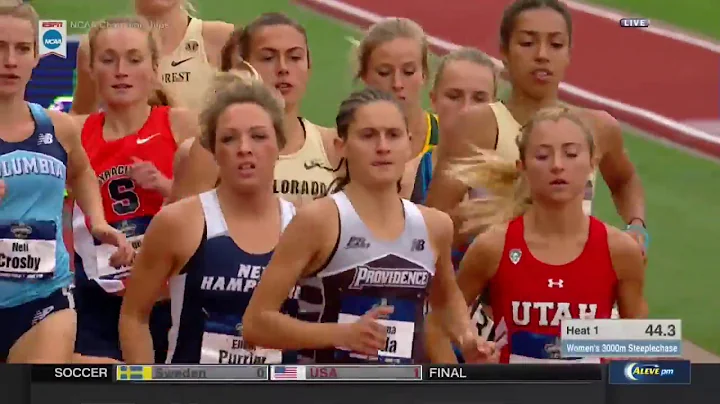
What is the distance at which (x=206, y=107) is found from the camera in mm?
2729

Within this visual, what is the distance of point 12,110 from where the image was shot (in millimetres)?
2674

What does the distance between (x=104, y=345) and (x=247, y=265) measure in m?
0.38

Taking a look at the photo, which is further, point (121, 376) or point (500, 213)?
Result: point (500, 213)

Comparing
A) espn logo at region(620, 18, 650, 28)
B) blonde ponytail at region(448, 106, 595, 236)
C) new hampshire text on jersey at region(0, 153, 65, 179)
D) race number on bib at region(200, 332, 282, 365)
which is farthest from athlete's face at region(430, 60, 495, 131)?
new hampshire text on jersey at region(0, 153, 65, 179)

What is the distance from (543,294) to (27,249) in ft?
2.62

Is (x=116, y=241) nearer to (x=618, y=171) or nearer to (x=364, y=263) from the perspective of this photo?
(x=364, y=263)

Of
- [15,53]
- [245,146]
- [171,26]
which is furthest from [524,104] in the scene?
[15,53]

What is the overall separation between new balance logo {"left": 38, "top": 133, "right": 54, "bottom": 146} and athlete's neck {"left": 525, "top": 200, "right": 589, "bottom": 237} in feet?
2.50

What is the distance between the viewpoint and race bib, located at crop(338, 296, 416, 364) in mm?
2576

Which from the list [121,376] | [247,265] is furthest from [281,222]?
[121,376]

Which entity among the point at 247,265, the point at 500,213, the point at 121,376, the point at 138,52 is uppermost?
the point at 138,52

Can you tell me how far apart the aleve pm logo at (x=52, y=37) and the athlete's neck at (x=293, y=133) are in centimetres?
38

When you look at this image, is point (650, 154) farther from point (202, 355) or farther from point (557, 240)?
point (202, 355)
